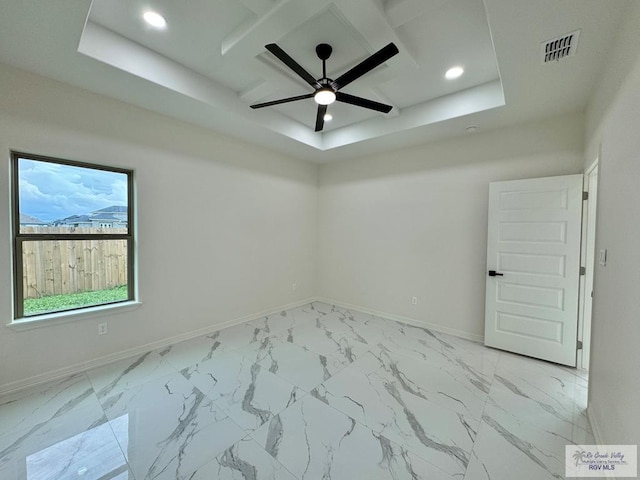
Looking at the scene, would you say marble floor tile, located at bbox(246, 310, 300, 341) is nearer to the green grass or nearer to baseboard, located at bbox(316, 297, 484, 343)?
baseboard, located at bbox(316, 297, 484, 343)

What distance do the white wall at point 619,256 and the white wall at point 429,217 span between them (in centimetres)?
115

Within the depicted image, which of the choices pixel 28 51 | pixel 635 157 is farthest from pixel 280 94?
pixel 635 157

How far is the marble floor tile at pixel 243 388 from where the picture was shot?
1991 millimetres

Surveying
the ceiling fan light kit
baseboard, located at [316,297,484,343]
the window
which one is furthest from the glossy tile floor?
the ceiling fan light kit

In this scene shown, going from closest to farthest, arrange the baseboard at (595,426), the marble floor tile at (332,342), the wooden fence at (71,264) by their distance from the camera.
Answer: the baseboard at (595,426) → the wooden fence at (71,264) → the marble floor tile at (332,342)

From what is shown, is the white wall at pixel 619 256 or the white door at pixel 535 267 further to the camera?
the white door at pixel 535 267

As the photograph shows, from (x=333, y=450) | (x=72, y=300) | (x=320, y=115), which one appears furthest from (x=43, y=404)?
(x=320, y=115)

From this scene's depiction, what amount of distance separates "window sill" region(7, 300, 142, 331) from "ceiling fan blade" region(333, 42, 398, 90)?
3154 millimetres

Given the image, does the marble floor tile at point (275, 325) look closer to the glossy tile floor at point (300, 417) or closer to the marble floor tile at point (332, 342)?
the marble floor tile at point (332, 342)

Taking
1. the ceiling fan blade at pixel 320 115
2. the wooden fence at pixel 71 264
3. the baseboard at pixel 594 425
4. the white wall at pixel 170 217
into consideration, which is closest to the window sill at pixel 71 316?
the white wall at pixel 170 217

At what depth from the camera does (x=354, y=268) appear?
470cm

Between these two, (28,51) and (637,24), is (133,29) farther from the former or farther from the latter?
(637,24)

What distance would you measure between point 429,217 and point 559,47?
2.25m

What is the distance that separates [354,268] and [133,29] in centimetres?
408
